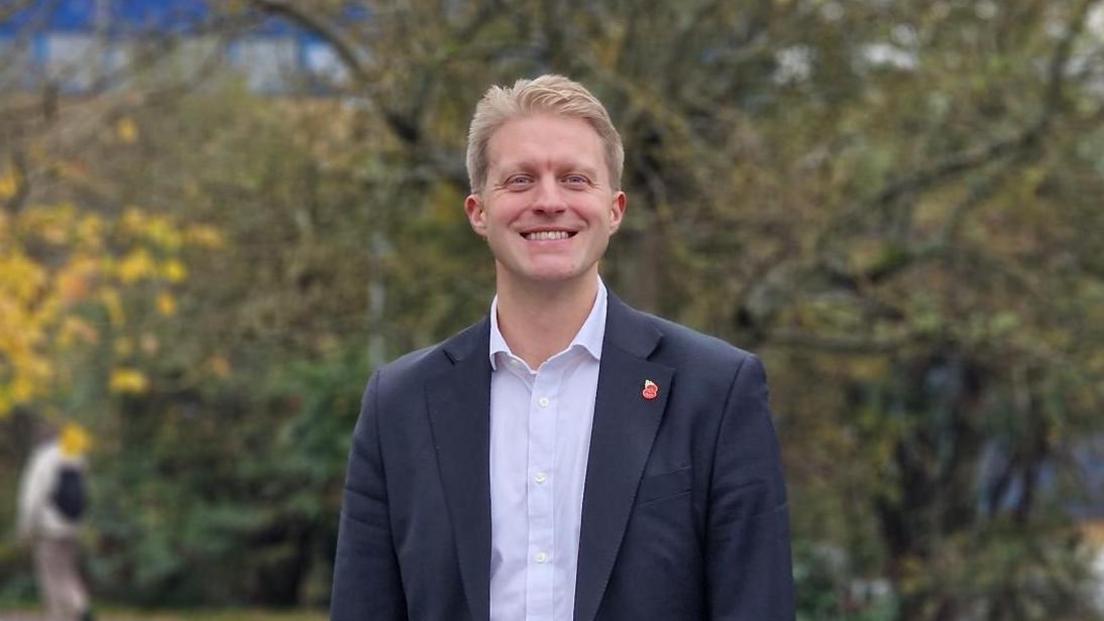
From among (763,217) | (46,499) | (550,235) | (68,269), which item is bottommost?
(46,499)

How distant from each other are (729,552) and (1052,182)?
27.9ft

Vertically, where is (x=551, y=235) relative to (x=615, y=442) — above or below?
above

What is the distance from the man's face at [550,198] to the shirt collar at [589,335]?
2.7 inches

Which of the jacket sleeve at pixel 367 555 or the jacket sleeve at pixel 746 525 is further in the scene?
the jacket sleeve at pixel 367 555

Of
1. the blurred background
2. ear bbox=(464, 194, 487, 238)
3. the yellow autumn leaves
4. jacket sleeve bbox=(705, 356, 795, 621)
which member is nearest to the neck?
ear bbox=(464, 194, 487, 238)

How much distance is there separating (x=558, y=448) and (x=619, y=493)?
0.13 metres

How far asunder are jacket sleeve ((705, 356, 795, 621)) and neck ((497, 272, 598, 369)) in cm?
27

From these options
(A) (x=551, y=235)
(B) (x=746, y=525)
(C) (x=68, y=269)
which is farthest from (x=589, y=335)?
(C) (x=68, y=269)

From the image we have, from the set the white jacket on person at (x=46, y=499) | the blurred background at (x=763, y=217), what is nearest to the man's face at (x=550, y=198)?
the blurred background at (x=763, y=217)

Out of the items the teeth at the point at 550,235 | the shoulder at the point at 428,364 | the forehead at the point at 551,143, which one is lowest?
the shoulder at the point at 428,364

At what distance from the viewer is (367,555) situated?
3037 mm

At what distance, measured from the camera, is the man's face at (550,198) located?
9.79 ft

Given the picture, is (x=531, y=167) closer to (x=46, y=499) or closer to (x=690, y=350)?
(x=690, y=350)

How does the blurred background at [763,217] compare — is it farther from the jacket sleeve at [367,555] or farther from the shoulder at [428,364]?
the jacket sleeve at [367,555]
